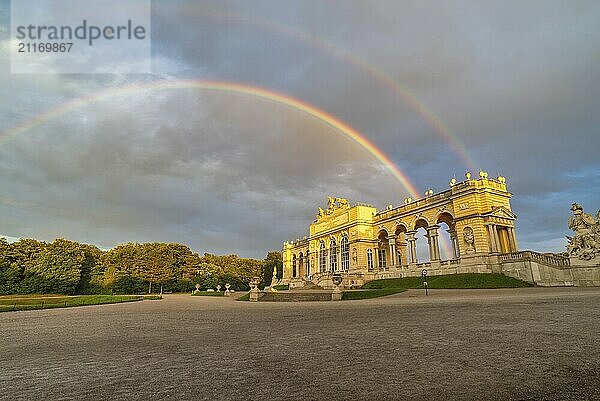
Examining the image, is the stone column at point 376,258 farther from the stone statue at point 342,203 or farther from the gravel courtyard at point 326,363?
the gravel courtyard at point 326,363

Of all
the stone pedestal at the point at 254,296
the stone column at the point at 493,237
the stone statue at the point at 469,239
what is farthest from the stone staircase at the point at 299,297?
the stone column at the point at 493,237

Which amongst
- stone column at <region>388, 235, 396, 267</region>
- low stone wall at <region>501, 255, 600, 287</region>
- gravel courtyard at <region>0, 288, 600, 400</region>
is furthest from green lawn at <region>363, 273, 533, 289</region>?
gravel courtyard at <region>0, 288, 600, 400</region>

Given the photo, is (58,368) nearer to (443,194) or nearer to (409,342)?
(409,342)

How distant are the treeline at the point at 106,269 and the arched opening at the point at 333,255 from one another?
2738 cm

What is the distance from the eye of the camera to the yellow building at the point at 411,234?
45.5 metres

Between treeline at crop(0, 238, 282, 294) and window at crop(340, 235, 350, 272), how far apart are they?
101ft

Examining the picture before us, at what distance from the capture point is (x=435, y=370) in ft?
17.8

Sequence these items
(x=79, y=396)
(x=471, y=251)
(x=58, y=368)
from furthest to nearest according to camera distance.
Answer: (x=471, y=251) → (x=58, y=368) → (x=79, y=396)

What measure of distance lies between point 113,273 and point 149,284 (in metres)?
7.89

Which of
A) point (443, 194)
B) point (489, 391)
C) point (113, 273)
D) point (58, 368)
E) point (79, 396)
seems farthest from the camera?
point (113, 273)

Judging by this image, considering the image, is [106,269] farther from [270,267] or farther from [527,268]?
[527,268]

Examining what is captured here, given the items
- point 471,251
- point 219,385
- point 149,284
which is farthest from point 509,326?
point 149,284

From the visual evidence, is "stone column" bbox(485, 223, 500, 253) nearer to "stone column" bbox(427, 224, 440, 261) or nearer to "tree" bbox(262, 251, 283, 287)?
"stone column" bbox(427, 224, 440, 261)

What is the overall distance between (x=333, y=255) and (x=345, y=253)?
183 inches
